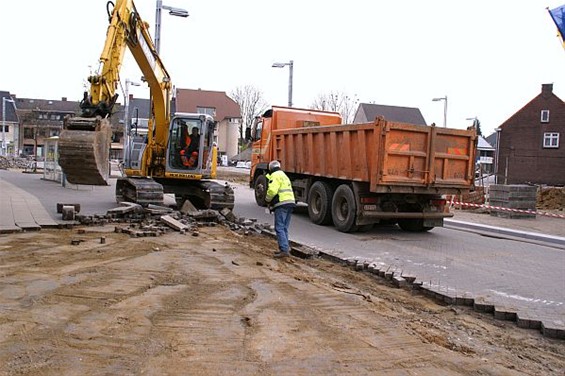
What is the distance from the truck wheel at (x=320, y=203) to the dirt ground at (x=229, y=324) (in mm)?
5666

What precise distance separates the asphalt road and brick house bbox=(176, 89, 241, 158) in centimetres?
7313

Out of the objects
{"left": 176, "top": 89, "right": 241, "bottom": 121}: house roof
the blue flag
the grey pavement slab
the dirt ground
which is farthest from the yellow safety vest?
{"left": 176, "top": 89, "right": 241, "bottom": 121}: house roof

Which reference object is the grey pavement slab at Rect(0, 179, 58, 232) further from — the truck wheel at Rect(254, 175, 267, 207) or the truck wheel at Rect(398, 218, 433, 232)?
the truck wheel at Rect(398, 218, 433, 232)

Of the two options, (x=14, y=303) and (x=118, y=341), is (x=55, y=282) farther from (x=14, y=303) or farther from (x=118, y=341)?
(x=118, y=341)

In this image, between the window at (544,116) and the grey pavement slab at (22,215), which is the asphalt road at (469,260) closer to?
the grey pavement slab at (22,215)

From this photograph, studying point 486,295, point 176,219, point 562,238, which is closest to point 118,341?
point 486,295

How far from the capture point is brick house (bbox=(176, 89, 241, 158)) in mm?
86688

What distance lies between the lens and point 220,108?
3489 inches

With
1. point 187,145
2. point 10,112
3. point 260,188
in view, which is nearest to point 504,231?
point 260,188

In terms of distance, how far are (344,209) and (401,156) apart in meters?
2.03

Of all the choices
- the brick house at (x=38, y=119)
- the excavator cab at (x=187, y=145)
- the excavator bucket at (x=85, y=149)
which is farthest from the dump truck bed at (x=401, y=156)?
the brick house at (x=38, y=119)

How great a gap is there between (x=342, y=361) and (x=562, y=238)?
10.9m

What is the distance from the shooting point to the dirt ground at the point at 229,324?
4.56 metres

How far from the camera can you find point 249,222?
43.9 feet
